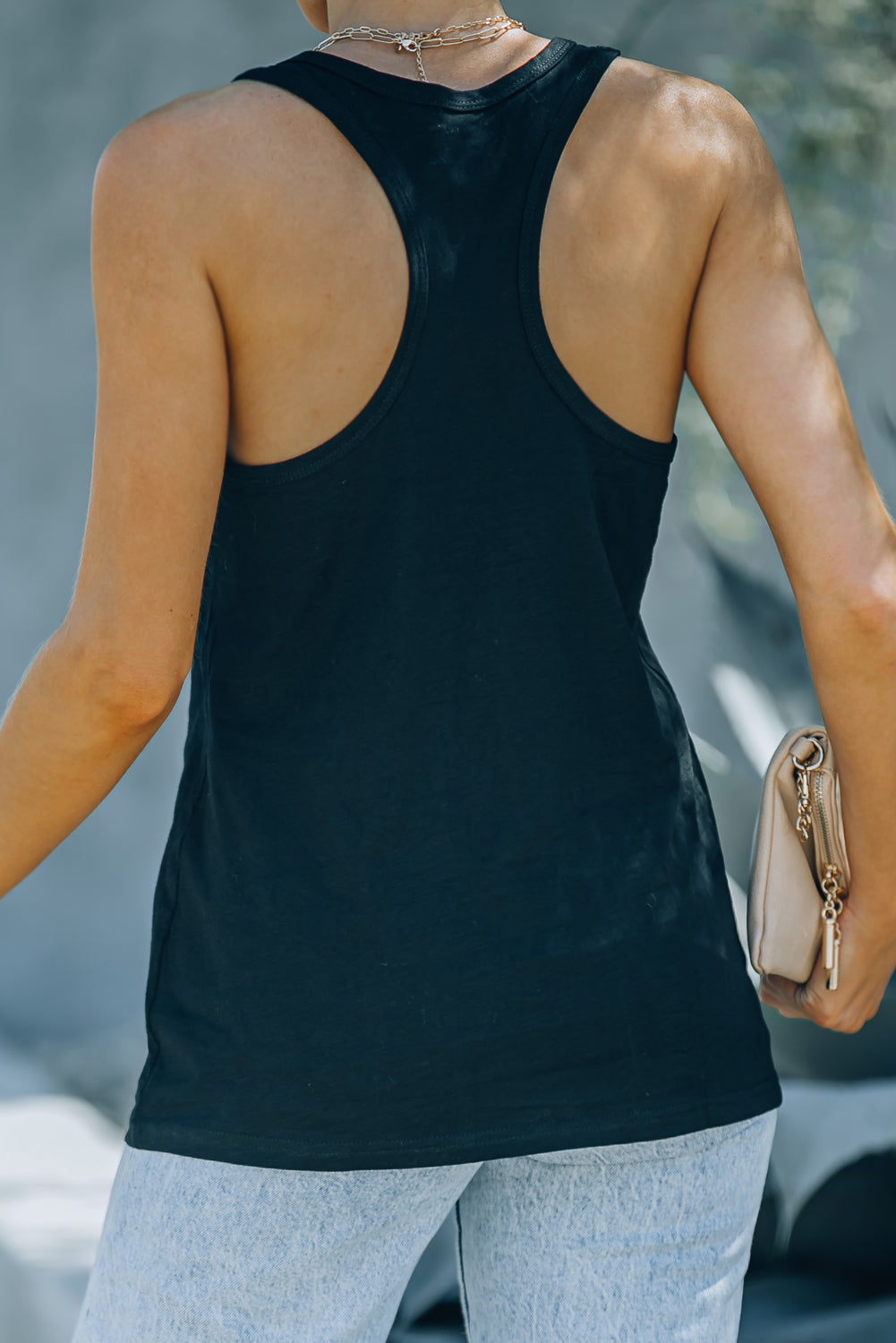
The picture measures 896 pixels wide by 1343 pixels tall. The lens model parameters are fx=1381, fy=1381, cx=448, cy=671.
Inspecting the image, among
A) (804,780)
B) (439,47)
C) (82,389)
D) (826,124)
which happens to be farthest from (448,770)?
(82,389)

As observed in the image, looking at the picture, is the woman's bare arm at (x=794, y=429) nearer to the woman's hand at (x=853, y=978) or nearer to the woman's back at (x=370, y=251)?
the woman's back at (x=370, y=251)

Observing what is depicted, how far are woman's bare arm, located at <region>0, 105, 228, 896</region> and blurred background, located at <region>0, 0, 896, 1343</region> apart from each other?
5.25 feet

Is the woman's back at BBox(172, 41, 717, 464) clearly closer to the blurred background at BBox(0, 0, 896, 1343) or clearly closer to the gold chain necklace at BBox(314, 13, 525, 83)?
the gold chain necklace at BBox(314, 13, 525, 83)

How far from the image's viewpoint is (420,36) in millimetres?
960

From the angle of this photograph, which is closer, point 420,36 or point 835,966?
point 420,36

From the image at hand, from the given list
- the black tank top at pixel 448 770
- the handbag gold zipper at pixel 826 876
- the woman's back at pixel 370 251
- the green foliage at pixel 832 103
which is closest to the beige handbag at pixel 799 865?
the handbag gold zipper at pixel 826 876

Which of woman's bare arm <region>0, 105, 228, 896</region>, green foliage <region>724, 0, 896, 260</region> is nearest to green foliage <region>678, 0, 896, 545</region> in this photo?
green foliage <region>724, 0, 896, 260</region>

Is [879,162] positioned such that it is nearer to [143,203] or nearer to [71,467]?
[71,467]

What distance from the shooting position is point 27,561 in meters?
3.25

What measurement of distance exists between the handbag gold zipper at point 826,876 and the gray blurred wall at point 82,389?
5.73ft

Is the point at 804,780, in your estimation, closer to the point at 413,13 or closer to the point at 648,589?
the point at 413,13

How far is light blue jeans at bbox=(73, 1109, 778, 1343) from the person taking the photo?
38.2 inches

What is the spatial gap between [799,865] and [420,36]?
2.38 ft

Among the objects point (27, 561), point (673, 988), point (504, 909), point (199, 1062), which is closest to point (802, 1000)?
point (673, 988)
